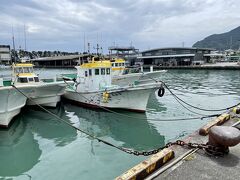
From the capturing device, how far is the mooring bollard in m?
4.19

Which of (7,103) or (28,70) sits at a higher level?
(28,70)

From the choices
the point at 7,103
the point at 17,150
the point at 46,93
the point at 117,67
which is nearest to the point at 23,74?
the point at 46,93


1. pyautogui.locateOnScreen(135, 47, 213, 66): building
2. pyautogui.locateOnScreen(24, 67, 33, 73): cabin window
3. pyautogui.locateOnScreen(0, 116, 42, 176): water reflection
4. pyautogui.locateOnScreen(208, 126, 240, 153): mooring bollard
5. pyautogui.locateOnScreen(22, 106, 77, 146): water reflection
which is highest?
pyautogui.locateOnScreen(135, 47, 213, 66): building

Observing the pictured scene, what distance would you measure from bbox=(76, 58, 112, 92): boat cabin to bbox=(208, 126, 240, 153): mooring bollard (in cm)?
1022

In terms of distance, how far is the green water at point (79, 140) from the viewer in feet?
23.1

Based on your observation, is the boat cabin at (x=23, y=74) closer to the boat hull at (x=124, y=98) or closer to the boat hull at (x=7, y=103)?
the boat hull at (x=7, y=103)

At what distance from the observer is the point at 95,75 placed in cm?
1455

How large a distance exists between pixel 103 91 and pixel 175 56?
55356 mm

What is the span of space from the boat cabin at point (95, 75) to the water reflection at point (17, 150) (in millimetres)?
4866

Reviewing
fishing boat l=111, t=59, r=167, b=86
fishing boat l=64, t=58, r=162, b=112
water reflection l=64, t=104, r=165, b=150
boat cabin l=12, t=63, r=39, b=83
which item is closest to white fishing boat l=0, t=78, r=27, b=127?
water reflection l=64, t=104, r=165, b=150

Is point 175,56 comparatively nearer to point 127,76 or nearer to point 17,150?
point 127,76

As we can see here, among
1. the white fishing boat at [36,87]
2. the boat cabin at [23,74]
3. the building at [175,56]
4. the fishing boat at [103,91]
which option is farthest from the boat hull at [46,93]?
the building at [175,56]

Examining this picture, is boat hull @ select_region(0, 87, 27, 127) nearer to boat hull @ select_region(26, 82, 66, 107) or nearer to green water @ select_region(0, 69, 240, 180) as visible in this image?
green water @ select_region(0, 69, 240, 180)

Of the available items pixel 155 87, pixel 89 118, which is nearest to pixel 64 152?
pixel 89 118
